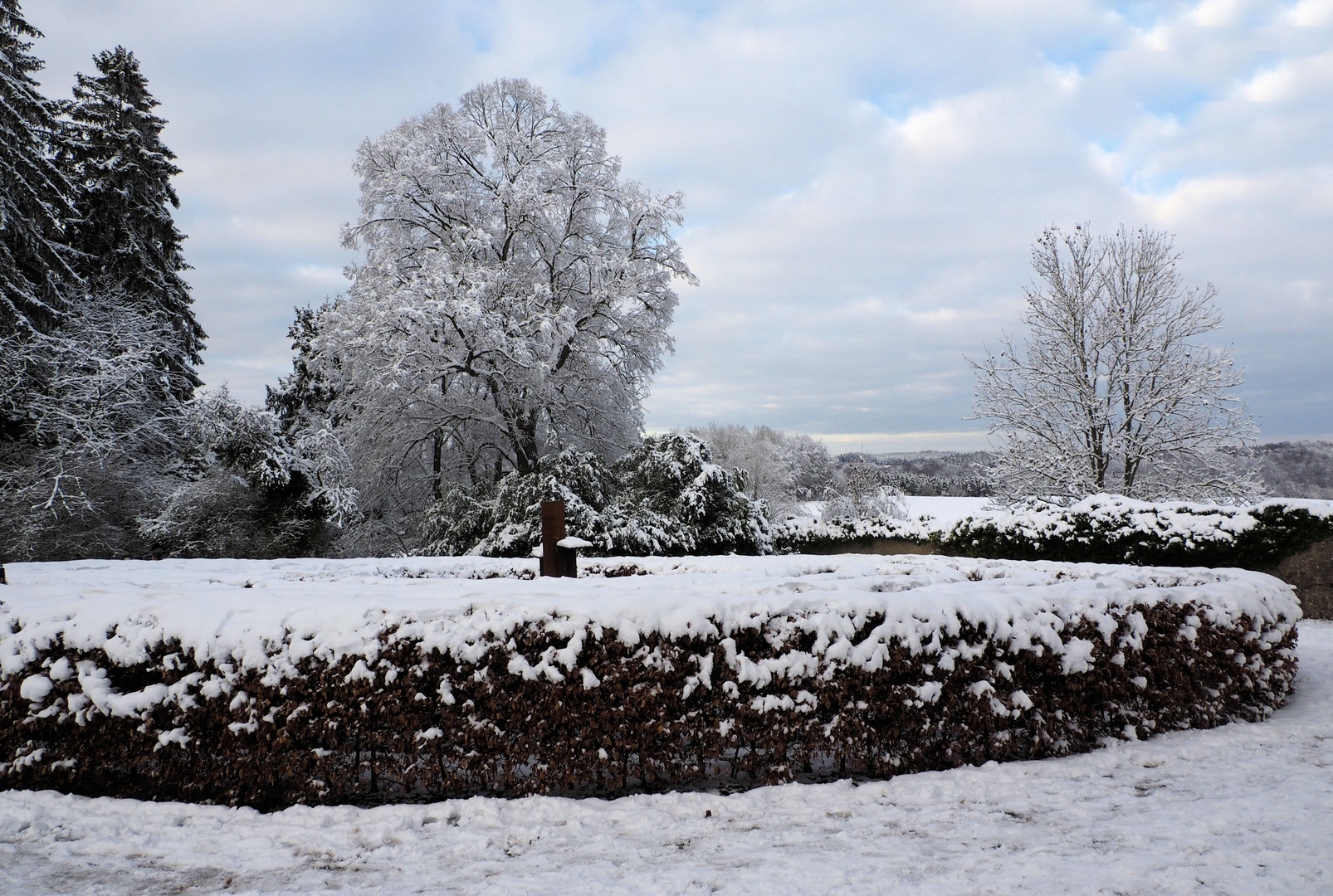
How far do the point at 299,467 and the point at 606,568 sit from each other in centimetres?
1193

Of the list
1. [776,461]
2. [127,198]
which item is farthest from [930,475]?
[127,198]

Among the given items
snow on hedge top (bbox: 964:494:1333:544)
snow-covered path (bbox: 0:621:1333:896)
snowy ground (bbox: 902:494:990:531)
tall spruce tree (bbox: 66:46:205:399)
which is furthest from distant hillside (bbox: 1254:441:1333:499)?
tall spruce tree (bbox: 66:46:205:399)

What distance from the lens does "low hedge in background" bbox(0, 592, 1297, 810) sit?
3.23 m

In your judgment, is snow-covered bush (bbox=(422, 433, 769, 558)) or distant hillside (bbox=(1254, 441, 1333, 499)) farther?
distant hillside (bbox=(1254, 441, 1333, 499))

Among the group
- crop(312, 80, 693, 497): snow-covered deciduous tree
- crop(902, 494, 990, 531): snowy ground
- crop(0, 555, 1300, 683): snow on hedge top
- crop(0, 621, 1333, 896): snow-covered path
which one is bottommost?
crop(0, 621, 1333, 896): snow-covered path

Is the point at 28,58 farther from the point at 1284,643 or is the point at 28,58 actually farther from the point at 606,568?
the point at 1284,643

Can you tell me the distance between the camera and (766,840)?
288 cm

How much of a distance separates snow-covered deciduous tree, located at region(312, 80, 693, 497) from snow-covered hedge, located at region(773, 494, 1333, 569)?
8396mm

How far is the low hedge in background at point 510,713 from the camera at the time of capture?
3232 millimetres

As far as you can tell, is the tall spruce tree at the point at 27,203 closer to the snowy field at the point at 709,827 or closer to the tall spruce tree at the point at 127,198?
the tall spruce tree at the point at 127,198

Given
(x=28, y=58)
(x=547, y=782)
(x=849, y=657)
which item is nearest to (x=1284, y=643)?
(x=849, y=657)

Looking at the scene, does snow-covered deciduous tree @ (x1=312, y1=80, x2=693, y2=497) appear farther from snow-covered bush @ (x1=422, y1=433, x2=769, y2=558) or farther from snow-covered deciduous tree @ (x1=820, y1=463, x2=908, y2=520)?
snow-covered deciduous tree @ (x1=820, y1=463, x2=908, y2=520)

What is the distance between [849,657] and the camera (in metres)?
3.39

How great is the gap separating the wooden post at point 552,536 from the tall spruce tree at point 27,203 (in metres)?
12.8
